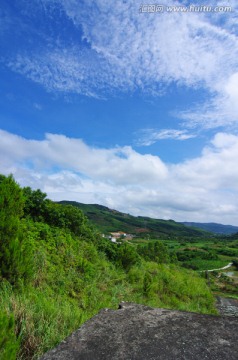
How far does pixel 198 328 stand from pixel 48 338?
1910 mm

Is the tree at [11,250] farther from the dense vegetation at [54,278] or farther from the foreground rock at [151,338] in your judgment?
the foreground rock at [151,338]

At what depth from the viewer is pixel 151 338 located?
2844 millimetres

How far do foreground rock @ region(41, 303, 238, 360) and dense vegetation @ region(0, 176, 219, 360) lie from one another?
0.64 m

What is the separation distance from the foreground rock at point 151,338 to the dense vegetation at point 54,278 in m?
0.64

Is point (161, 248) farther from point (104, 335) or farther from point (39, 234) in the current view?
point (104, 335)

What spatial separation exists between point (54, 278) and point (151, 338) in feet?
19.0

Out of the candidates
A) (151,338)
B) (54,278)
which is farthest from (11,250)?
(151,338)

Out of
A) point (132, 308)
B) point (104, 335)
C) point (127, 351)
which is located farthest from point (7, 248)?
point (127, 351)

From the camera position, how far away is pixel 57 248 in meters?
10.3

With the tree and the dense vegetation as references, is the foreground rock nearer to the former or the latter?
the dense vegetation

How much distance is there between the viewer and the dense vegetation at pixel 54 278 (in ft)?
12.8

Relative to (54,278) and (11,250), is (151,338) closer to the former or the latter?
(11,250)

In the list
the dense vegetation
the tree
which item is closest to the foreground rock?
the dense vegetation

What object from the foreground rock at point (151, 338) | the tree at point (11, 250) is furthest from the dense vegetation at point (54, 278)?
the foreground rock at point (151, 338)
